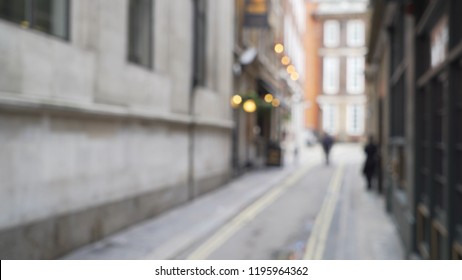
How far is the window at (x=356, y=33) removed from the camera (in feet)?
196

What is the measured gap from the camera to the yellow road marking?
7.85 metres

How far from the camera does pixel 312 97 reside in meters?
60.2

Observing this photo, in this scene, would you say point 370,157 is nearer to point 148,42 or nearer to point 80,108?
point 148,42

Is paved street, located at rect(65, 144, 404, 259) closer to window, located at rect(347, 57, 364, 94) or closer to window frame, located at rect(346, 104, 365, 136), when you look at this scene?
window frame, located at rect(346, 104, 365, 136)

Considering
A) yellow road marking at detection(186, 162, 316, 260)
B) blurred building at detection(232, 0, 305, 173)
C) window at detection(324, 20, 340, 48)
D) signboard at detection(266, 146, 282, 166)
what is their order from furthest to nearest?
window at detection(324, 20, 340, 48)
signboard at detection(266, 146, 282, 166)
blurred building at detection(232, 0, 305, 173)
yellow road marking at detection(186, 162, 316, 260)

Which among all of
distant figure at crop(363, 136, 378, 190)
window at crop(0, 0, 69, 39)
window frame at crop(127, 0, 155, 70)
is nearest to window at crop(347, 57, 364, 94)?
distant figure at crop(363, 136, 378, 190)

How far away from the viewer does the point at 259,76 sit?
25.5 meters

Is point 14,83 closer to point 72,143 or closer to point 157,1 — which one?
point 72,143

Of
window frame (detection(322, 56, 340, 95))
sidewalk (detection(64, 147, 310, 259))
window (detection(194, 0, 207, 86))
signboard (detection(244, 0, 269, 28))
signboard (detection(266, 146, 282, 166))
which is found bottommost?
sidewalk (detection(64, 147, 310, 259))

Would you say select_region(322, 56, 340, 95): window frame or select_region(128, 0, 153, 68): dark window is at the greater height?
select_region(322, 56, 340, 95): window frame

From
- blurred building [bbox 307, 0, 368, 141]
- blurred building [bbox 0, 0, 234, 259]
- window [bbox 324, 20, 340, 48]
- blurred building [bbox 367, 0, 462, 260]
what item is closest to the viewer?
blurred building [bbox 367, 0, 462, 260]

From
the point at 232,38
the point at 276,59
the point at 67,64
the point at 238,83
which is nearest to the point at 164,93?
the point at 67,64

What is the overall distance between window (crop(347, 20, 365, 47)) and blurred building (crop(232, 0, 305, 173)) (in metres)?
23.3

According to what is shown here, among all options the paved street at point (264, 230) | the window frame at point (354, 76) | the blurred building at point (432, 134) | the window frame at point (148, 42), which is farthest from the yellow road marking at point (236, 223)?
the window frame at point (354, 76)
